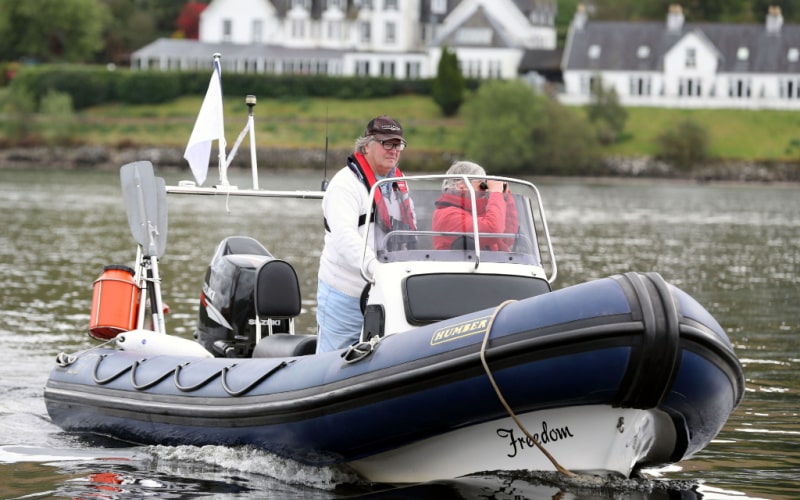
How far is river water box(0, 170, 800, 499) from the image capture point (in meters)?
8.42

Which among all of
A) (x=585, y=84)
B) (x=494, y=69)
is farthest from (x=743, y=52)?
(x=494, y=69)

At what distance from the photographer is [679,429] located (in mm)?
7547

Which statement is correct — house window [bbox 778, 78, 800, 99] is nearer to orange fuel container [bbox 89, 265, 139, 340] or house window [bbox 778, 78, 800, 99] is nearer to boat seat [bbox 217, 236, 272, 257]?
boat seat [bbox 217, 236, 272, 257]

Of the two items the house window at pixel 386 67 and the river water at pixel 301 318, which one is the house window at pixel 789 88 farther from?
the river water at pixel 301 318

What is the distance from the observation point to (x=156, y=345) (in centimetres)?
970

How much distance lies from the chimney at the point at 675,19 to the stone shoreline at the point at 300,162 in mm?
A: 17027

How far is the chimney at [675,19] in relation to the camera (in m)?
87.8

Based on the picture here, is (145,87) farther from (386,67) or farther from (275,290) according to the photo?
(275,290)

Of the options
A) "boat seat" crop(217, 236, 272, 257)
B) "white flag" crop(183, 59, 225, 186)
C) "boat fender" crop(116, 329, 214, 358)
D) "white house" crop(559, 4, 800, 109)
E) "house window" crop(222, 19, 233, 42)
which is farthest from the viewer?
"house window" crop(222, 19, 233, 42)

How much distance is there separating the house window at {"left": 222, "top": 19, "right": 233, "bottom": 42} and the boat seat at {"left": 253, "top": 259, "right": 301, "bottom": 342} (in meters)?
88.3

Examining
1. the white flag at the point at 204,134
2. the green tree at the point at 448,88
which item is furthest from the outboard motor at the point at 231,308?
the green tree at the point at 448,88

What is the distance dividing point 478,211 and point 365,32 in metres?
87.9

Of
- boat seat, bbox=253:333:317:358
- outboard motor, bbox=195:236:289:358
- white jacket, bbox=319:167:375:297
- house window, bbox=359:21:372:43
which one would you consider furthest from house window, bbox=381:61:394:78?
white jacket, bbox=319:167:375:297

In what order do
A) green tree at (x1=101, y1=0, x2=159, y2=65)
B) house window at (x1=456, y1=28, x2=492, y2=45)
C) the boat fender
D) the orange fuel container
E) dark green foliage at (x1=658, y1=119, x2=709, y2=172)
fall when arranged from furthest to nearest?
1. green tree at (x1=101, y1=0, x2=159, y2=65)
2. house window at (x1=456, y1=28, x2=492, y2=45)
3. dark green foliage at (x1=658, y1=119, x2=709, y2=172)
4. the orange fuel container
5. the boat fender
